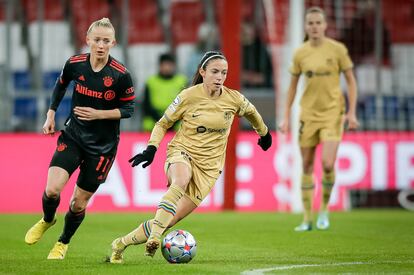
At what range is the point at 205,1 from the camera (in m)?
22.0

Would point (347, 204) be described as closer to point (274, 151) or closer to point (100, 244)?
point (274, 151)

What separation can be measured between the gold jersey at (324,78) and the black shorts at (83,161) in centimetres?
423

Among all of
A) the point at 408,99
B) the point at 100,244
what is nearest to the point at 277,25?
the point at 408,99

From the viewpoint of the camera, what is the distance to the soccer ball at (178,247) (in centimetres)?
923

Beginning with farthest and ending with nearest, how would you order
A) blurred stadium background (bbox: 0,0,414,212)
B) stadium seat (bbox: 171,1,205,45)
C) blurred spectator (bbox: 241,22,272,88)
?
stadium seat (bbox: 171,1,205,45)
blurred spectator (bbox: 241,22,272,88)
blurred stadium background (bbox: 0,0,414,212)

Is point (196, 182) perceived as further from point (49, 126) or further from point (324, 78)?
point (324, 78)

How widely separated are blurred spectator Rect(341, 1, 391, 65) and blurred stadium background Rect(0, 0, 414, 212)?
0.06 ft

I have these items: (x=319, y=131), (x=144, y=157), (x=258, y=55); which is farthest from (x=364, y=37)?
(x=144, y=157)

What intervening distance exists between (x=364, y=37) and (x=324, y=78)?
720 cm

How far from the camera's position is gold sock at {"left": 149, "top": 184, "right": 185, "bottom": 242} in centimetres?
900

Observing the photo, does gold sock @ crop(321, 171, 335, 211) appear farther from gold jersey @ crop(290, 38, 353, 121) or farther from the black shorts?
the black shorts

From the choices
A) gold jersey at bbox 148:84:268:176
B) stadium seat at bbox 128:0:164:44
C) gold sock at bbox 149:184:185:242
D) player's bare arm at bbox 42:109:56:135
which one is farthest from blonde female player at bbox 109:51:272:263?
stadium seat at bbox 128:0:164:44

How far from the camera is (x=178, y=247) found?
9.27 m

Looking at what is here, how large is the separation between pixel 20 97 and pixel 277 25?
498 centimetres
